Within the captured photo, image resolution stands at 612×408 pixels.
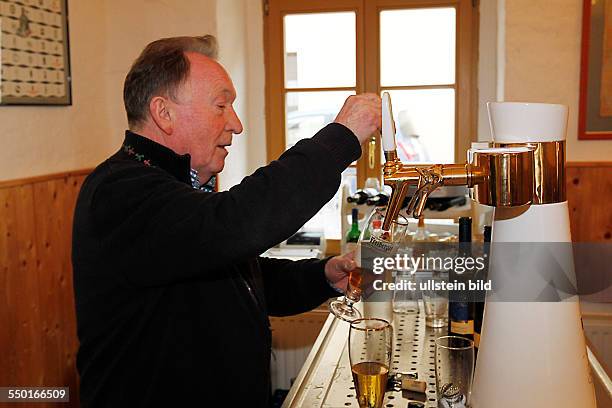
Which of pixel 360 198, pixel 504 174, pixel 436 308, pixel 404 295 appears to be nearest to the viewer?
pixel 504 174

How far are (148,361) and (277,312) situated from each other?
0.44 m

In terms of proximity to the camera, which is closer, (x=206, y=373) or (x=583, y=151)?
(x=206, y=373)

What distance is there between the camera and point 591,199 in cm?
254

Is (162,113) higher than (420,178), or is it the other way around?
(162,113)

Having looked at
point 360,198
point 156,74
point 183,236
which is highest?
point 156,74

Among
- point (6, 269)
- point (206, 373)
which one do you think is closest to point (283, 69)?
point (6, 269)

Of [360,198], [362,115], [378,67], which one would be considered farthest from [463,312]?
[378,67]

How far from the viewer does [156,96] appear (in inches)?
49.4

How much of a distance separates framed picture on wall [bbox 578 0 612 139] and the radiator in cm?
133

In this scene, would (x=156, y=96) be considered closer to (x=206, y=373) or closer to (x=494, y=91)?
(x=206, y=373)

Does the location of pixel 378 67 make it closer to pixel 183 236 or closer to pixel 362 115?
pixel 362 115

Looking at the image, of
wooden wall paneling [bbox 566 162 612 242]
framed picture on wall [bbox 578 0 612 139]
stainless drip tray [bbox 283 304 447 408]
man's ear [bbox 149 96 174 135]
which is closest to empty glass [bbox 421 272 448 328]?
stainless drip tray [bbox 283 304 447 408]

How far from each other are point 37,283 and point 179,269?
58.9 inches

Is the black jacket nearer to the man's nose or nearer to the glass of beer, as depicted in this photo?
the man's nose
